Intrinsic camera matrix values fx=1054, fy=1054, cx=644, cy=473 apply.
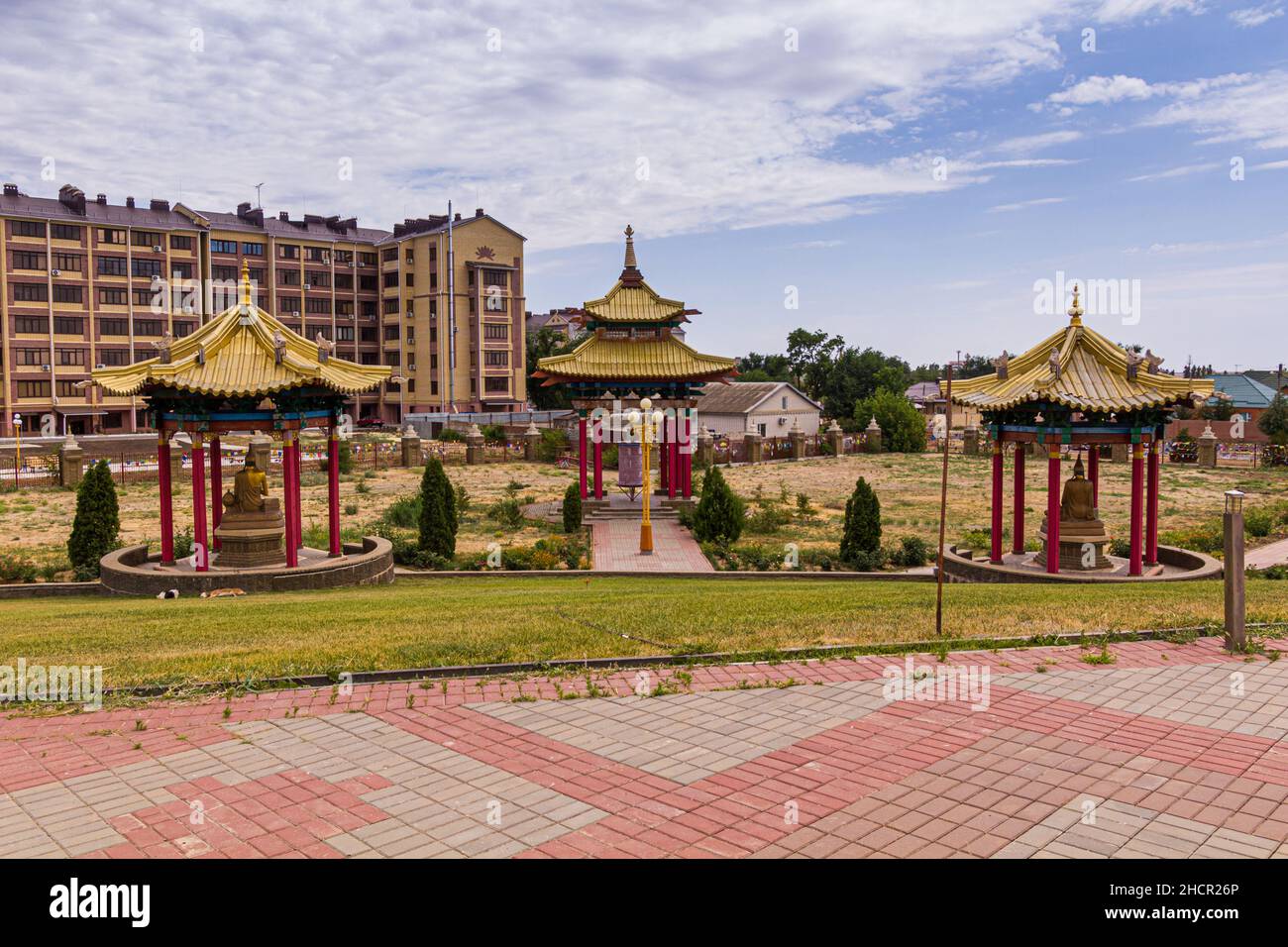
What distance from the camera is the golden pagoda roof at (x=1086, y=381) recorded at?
59.7 feet

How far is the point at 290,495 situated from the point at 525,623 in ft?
30.4

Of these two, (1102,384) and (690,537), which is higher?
(1102,384)

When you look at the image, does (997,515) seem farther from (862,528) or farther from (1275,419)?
(1275,419)

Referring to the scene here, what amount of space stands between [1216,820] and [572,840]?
3971 millimetres

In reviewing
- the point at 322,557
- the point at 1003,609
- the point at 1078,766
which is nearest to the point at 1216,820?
the point at 1078,766

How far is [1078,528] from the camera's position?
19219 millimetres

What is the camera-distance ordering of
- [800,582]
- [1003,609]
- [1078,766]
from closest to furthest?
[1078,766]
[1003,609]
[800,582]

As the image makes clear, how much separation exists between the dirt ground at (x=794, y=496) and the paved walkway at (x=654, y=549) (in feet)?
6.39

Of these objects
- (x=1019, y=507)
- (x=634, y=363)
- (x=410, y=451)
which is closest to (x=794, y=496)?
(x=634, y=363)

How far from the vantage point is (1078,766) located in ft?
24.5

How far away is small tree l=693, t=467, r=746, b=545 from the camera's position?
26000mm

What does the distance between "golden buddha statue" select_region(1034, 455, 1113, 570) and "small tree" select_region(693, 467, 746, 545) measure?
27.4 feet

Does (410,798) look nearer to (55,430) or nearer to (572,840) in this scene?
(572,840)

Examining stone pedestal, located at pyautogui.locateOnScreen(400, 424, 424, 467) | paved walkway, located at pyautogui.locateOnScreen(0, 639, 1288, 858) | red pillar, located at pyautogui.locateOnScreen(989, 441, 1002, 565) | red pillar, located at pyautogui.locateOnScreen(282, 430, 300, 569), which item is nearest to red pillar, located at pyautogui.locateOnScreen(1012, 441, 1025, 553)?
red pillar, located at pyautogui.locateOnScreen(989, 441, 1002, 565)
